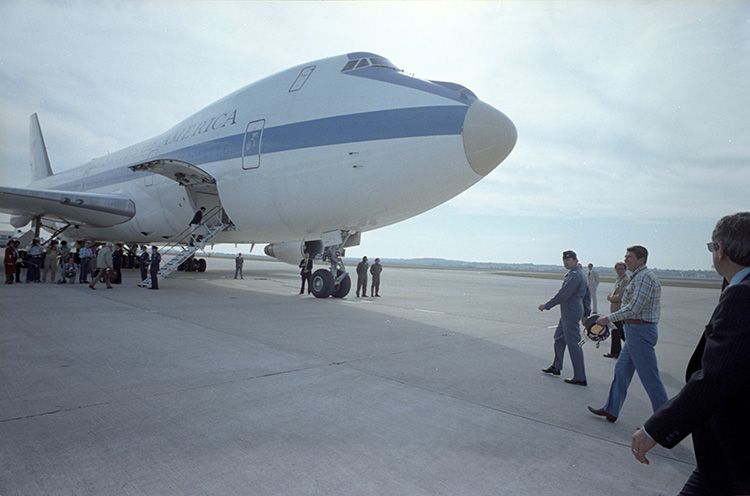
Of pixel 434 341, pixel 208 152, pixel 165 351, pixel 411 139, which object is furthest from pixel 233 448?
pixel 208 152

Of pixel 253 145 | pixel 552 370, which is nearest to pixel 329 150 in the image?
pixel 253 145

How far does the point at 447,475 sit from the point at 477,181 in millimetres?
6805

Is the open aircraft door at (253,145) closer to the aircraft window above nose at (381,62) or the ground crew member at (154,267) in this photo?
the aircraft window above nose at (381,62)

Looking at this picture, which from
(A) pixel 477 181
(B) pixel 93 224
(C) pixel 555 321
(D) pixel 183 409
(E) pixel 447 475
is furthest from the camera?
(B) pixel 93 224

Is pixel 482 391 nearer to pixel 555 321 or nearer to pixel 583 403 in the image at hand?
pixel 583 403

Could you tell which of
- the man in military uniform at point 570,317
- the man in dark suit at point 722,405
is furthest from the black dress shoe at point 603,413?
the man in dark suit at point 722,405

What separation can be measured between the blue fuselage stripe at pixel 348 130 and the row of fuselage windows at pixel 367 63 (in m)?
1.46

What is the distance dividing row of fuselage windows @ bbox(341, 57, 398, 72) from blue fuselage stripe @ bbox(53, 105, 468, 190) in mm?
1460

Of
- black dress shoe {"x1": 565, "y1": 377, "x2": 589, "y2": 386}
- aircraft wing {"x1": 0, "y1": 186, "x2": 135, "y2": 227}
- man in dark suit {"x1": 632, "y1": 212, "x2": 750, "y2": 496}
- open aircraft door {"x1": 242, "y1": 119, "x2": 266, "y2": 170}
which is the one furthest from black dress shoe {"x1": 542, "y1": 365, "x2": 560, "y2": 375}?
aircraft wing {"x1": 0, "y1": 186, "x2": 135, "y2": 227}

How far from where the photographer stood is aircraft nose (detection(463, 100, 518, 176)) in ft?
25.9

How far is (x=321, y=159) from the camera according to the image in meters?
9.27

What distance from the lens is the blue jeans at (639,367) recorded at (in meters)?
3.45

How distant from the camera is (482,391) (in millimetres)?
4133

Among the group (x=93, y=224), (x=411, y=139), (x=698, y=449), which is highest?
(x=411, y=139)
